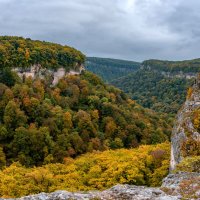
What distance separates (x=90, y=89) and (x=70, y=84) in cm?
570

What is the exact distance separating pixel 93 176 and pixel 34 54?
206 feet

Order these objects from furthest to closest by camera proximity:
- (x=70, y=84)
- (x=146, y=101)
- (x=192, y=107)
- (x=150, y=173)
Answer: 1. (x=146, y=101)
2. (x=70, y=84)
3. (x=150, y=173)
4. (x=192, y=107)

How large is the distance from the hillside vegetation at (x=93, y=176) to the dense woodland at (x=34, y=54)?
5269 cm

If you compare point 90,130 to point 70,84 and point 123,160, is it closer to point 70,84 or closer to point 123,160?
point 70,84

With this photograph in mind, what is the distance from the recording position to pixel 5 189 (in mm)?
42781

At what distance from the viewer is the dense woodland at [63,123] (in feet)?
249

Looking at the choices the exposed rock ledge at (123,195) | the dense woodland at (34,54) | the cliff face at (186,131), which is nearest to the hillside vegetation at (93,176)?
the cliff face at (186,131)

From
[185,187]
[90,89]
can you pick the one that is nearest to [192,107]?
[185,187]

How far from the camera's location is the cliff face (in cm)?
3588

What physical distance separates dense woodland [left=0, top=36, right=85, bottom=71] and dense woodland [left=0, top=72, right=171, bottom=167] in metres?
5.77

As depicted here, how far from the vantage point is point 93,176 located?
47188 mm

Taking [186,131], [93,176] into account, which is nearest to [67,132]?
[93,176]

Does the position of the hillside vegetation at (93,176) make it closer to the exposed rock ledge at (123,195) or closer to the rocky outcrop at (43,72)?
the exposed rock ledge at (123,195)

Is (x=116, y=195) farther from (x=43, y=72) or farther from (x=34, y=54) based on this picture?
(x=43, y=72)
